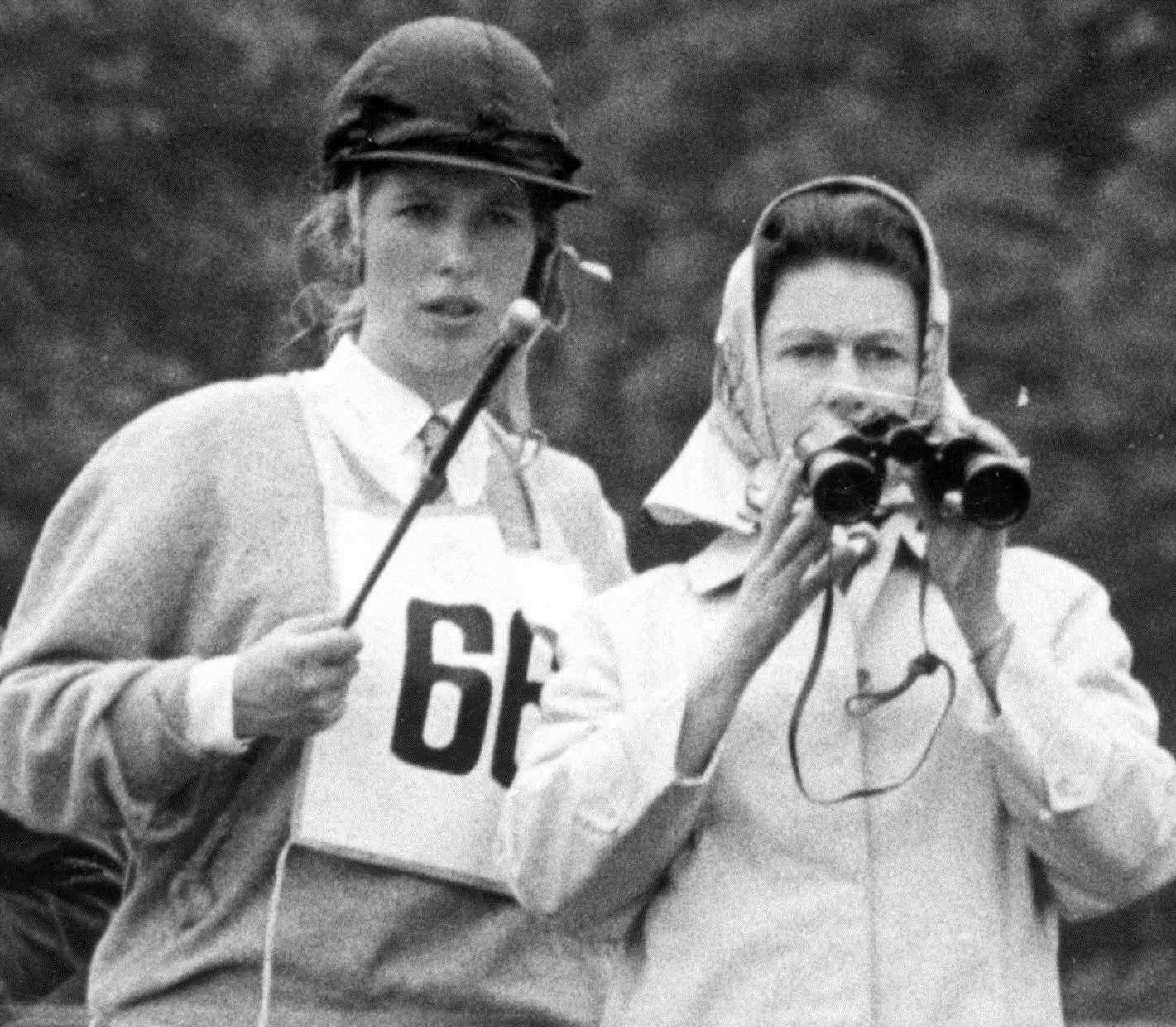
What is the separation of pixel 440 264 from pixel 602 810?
871 millimetres

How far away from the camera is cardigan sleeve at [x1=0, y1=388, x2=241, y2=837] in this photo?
4.34m

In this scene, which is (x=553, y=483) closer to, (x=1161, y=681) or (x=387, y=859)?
(x=387, y=859)

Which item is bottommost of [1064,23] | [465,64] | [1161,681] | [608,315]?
[465,64]

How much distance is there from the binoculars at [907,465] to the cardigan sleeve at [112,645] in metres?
0.82

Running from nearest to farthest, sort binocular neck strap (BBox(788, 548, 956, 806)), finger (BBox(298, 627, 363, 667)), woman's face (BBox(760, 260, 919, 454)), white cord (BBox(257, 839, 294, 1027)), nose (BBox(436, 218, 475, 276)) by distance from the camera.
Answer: binocular neck strap (BBox(788, 548, 956, 806)), woman's face (BBox(760, 260, 919, 454)), finger (BBox(298, 627, 363, 667)), white cord (BBox(257, 839, 294, 1027)), nose (BBox(436, 218, 475, 276))

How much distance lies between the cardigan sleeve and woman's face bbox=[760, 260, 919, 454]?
0.70 metres

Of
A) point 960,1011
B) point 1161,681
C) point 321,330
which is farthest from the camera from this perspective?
point 1161,681

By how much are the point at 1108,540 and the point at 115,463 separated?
21.9ft

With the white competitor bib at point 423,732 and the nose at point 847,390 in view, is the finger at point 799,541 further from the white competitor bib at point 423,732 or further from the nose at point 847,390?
the white competitor bib at point 423,732

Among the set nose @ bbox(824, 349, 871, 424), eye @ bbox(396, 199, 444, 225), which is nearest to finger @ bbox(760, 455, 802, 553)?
nose @ bbox(824, 349, 871, 424)

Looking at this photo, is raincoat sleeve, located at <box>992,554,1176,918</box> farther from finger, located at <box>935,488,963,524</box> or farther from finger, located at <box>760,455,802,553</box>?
finger, located at <box>760,455,802,553</box>

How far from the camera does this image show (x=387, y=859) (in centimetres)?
436

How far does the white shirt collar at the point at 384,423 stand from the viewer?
456 cm

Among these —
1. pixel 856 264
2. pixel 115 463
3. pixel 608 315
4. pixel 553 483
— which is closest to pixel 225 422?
pixel 115 463
